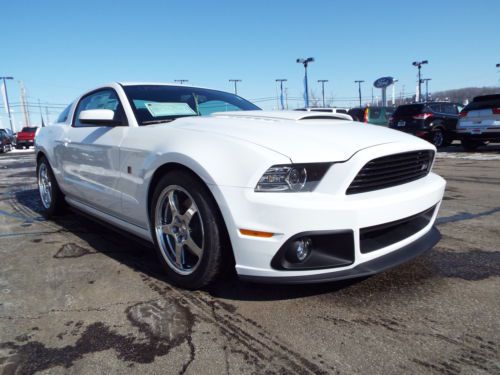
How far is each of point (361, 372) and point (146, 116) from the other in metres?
2.29

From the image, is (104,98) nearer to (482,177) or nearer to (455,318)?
(455,318)

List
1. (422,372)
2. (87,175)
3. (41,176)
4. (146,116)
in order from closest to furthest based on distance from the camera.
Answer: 1. (422,372)
2. (146,116)
3. (87,175)
4. (41,176)

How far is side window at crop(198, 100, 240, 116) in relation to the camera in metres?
3.41

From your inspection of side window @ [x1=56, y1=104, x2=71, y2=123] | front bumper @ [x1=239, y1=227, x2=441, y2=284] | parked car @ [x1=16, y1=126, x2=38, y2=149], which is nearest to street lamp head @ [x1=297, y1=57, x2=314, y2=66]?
parked car @ [x1=16, y1=126, x2=38, y2=149]

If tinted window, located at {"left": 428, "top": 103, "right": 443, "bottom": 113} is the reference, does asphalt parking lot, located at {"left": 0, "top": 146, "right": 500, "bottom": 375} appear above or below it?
below

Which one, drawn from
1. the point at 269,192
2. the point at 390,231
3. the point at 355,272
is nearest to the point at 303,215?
the point at 269,192

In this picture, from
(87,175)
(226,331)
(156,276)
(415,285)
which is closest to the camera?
(226,331)

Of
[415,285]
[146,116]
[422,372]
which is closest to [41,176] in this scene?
[146,116]

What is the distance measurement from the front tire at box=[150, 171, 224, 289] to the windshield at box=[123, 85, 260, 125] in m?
0.73

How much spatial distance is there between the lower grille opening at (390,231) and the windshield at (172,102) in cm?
171

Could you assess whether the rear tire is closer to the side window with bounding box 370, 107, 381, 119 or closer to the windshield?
the side window with bounding box 370, 107, 381, 119

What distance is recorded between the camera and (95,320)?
7.03 ft

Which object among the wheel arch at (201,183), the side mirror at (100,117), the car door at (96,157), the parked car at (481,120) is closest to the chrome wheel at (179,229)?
the wheel arch at (201,183)

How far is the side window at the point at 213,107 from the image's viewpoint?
3406 millimetres
